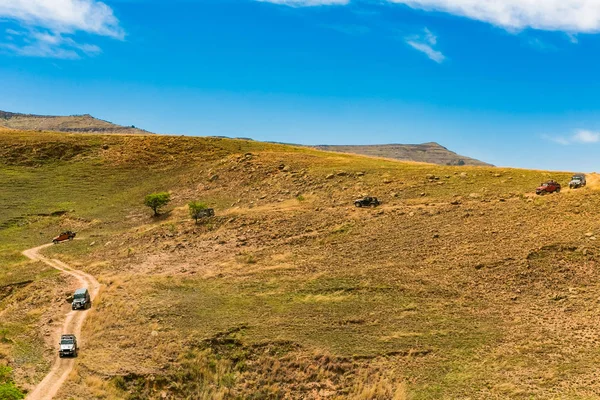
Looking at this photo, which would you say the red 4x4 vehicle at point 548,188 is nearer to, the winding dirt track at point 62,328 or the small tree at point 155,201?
the winding dirt track at point 62,328

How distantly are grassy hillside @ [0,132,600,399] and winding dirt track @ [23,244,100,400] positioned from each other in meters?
0.64

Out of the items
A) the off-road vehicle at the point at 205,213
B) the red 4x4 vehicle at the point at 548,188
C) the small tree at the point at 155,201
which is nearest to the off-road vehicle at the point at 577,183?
the red 4x4 vehicle at the point at 548,188

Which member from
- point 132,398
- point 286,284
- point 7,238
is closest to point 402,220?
point 286,284

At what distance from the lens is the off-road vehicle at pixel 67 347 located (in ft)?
94.1

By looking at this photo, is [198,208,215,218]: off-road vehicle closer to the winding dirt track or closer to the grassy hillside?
the grassy hillside

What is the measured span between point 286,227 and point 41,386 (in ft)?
92.9

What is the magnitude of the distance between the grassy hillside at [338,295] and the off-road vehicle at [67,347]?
898mm

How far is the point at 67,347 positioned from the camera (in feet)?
94.5

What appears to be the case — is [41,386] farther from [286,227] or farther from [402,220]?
[402,220]

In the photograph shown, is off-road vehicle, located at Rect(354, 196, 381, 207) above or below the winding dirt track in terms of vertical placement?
above

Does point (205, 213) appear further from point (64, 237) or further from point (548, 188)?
point (548, 188)

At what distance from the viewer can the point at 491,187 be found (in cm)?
5491

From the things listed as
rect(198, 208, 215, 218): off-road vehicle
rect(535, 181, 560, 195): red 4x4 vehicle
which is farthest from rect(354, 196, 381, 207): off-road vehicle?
rect(198, 208, 215, 218): off-road vehicle

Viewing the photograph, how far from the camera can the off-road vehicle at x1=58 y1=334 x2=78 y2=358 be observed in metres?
28.7
